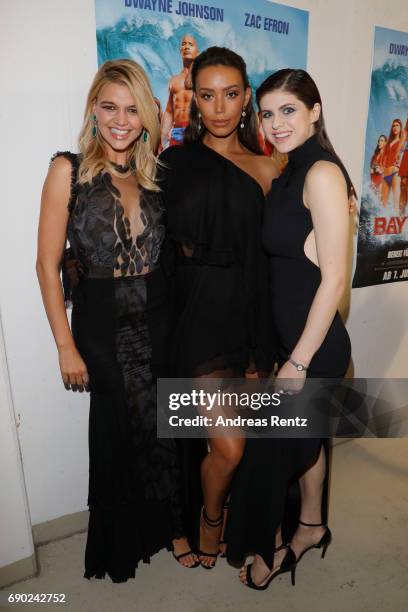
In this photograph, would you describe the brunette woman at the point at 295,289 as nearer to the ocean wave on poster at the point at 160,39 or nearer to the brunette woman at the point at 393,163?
the ocean wave on poster at the point at 160,39

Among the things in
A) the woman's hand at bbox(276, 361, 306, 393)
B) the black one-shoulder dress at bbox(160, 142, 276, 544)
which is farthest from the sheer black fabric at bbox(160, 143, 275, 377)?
the woman's hand at bbox(276, 361, 306, 393)

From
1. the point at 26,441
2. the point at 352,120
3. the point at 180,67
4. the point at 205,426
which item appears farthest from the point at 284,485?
the point at 352,120

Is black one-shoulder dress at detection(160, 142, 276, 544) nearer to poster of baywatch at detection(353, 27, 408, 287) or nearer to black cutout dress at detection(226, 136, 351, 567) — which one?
black cutout dress at detection(226, 136, 351, 567)

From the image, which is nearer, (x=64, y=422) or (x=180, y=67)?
(x=180, y=67)

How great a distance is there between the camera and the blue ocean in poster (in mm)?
2125

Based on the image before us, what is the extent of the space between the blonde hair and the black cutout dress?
21.5 inches

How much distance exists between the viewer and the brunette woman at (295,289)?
5.86 feet

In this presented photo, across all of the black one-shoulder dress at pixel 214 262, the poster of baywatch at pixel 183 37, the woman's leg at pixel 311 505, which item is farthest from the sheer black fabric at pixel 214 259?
the woman's leg at pixel 311 505

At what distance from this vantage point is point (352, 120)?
299 centimetres

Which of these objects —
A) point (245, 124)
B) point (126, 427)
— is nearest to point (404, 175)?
point (245, 124)

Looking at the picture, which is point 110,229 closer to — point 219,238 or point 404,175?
point 219,238

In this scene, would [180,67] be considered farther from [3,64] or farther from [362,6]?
[362,6]

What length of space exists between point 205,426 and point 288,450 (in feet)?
1.27

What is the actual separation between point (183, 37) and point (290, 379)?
1689mm
